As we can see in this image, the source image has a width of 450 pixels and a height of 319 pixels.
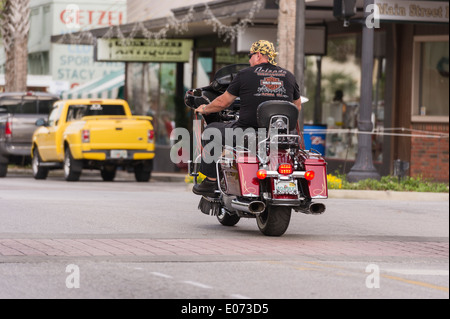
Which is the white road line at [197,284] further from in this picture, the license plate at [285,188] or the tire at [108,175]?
the tire at [108,175]

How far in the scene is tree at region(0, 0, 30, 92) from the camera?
35625 millimetres

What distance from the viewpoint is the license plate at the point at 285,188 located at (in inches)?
437

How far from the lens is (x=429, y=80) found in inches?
941

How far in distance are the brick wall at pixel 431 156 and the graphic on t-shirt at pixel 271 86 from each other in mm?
11945

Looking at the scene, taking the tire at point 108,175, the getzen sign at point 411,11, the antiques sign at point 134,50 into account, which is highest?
the getzen sign at point 411,11

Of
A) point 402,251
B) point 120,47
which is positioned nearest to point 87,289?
point 402,251

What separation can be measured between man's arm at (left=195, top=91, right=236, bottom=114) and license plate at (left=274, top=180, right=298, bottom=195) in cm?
110

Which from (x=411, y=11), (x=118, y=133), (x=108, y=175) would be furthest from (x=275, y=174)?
(x=108, y=175)

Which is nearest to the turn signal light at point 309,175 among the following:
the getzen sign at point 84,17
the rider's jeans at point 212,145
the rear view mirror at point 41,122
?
the rider's jeans at point 212,145

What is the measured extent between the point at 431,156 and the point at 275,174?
12.6 m

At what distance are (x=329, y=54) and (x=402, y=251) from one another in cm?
1630

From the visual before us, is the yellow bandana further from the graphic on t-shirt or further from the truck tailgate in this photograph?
the truck tailgate

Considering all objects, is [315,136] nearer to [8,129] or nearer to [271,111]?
[8,129]

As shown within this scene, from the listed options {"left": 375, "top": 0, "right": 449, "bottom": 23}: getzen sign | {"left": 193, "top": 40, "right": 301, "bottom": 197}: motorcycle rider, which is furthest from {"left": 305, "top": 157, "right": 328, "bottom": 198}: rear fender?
{"left": 375, "top": 0, "right": 449, "bottom": 23}: getzen sign
